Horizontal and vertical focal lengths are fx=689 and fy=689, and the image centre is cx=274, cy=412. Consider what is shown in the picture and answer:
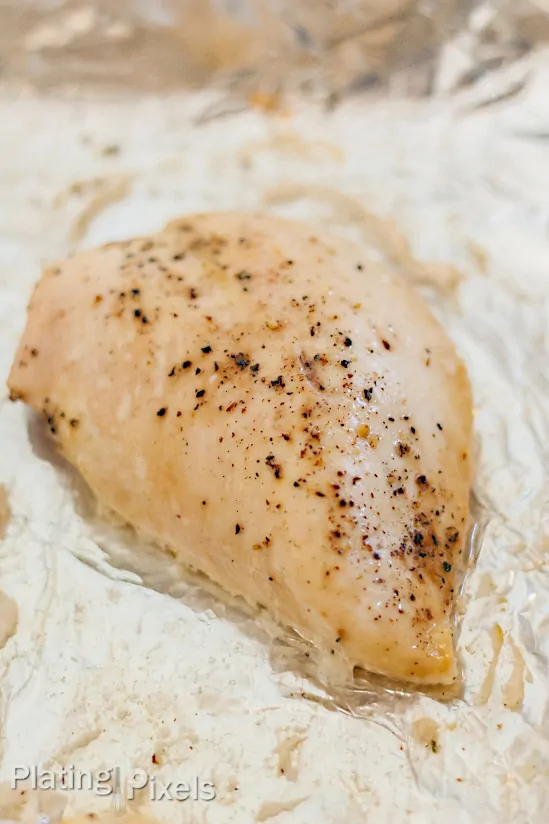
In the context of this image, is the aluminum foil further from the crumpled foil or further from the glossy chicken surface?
the glossy chicken surface

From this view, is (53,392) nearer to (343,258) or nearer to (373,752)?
(343,258)

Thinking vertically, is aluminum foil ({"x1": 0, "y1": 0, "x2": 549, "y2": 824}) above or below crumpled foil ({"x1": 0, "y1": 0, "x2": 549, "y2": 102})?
below

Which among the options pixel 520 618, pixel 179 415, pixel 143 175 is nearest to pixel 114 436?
pixel 179 415

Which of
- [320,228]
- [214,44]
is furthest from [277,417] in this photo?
[214,44]

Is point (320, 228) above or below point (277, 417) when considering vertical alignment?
above

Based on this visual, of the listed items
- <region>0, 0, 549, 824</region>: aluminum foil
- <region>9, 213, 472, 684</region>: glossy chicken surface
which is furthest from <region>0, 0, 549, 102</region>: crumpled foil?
<region>9, 213, 472, 684</region>: glossy chicken surface

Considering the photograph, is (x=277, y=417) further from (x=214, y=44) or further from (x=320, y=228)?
(x=214, y=44)
